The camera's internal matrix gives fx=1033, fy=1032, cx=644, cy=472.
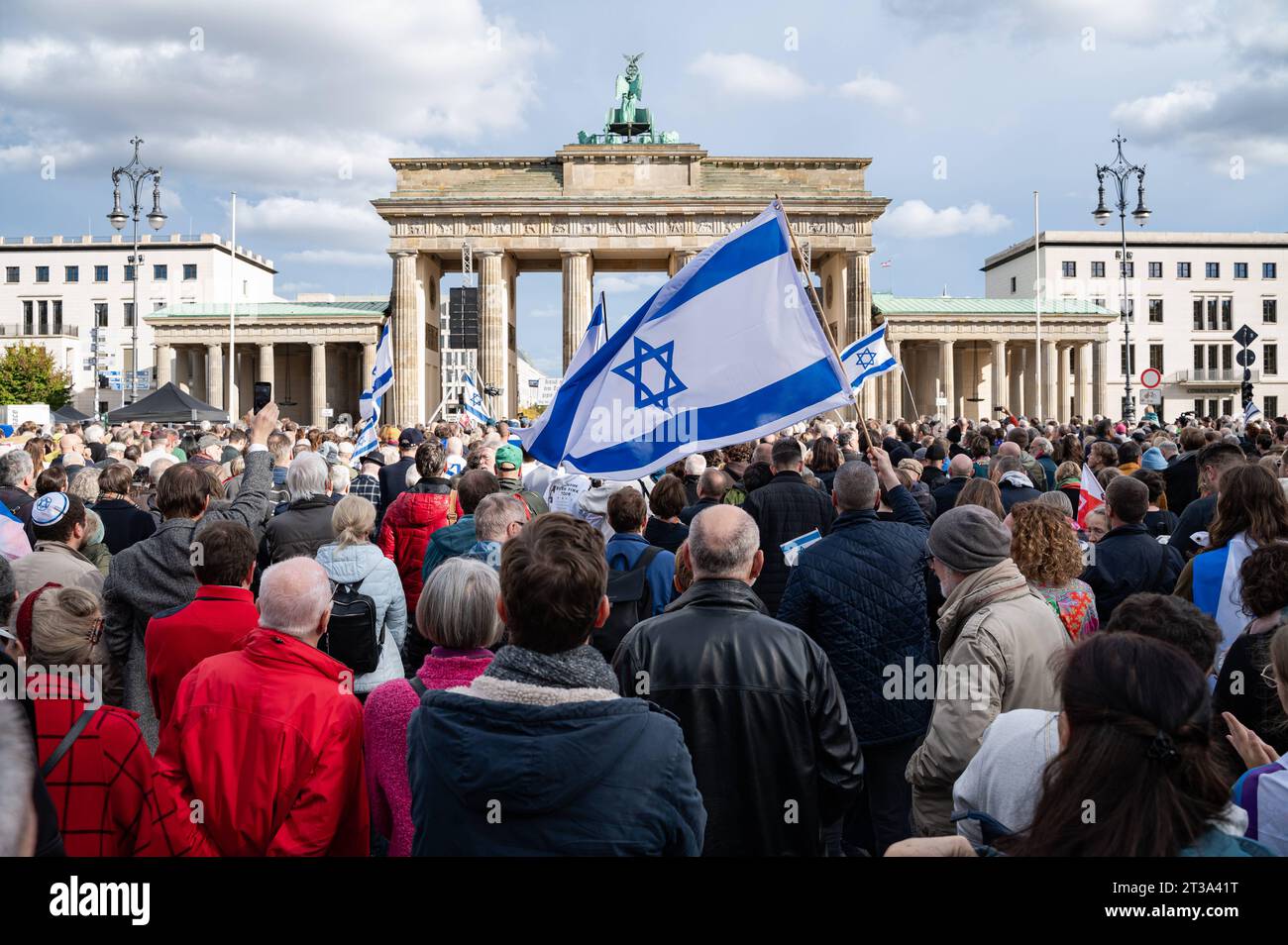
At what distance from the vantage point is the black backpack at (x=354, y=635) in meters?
4.77

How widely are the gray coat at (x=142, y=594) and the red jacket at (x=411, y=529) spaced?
97.3 inches

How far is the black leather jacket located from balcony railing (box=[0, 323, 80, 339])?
96374 mm

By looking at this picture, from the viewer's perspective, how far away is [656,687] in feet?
12.2

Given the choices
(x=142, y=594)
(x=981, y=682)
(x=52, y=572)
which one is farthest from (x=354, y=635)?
(x=981, y=682)

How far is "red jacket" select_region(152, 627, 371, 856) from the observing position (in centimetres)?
336

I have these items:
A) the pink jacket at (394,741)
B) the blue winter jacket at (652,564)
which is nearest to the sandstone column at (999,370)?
the blue winter jacket at (652,564)

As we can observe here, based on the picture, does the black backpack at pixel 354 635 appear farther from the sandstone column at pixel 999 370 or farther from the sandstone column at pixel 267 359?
the sandstone column at pixel 267 359

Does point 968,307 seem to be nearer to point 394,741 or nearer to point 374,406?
point 374,406

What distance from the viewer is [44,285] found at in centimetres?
8775

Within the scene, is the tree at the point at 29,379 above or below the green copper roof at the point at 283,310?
below
